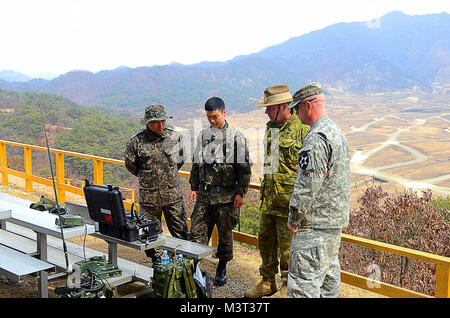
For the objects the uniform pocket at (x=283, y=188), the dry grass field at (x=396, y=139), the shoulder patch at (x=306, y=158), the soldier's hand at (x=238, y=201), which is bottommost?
the dry grass field at (x=396, y=139)

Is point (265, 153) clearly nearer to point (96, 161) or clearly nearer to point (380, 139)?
point (96, 161)

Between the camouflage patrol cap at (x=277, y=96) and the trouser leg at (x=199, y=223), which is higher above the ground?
the camouflage patrol cap at (x=277, y=96)

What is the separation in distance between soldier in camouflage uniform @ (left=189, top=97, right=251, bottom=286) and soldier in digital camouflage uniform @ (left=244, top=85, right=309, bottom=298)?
0.38 meters

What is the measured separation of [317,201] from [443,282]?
1.31 meters

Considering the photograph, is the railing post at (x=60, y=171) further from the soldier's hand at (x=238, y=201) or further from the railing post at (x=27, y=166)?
the soldier's hand at (x=238, y=201)

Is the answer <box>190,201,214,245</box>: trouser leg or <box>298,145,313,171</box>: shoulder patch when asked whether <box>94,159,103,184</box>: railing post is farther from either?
<box>298,145,313,171</box>: shoulder patch

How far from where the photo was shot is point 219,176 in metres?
4.43

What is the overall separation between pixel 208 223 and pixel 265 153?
3.52 ft

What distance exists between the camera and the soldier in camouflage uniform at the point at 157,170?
472 centimetres

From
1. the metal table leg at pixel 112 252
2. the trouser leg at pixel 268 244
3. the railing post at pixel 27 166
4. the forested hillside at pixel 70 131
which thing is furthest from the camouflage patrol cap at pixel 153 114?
the forested hillside at pixel 70 131

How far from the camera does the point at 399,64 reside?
155375mm

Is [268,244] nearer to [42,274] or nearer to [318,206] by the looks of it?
[318,206]

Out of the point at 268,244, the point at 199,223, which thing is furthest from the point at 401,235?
the point at 199,223

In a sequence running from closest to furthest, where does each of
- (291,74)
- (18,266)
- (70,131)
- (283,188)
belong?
(18,266), (283,188), (70,131), (291,74)
